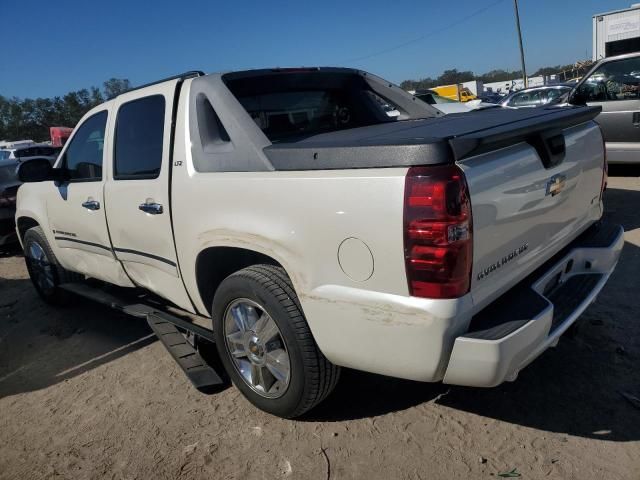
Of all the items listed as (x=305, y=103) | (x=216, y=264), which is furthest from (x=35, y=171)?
(x=305, y=103)

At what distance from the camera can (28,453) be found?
9.21ft

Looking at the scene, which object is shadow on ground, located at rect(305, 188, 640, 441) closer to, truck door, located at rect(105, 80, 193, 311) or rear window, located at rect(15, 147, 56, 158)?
truck door, located at rect(105, 80, 193, 311)

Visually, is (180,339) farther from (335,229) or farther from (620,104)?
(620,104)

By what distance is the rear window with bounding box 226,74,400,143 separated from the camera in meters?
3.24

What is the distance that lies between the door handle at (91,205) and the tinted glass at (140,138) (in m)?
0.32

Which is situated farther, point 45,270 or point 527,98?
point 527,98

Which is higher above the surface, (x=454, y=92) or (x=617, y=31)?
(x=617, y=31)

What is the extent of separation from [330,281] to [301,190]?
427 millimetres

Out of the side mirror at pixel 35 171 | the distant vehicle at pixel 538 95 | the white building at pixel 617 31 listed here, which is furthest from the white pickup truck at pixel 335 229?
the white building at pixel 617 31

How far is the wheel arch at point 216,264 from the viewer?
2828mm

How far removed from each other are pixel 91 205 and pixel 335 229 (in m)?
2.44

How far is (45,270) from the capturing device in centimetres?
501

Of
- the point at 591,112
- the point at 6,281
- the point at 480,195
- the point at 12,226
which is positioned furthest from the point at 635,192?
the point at 12,226

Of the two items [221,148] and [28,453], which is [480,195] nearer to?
[221,148]
